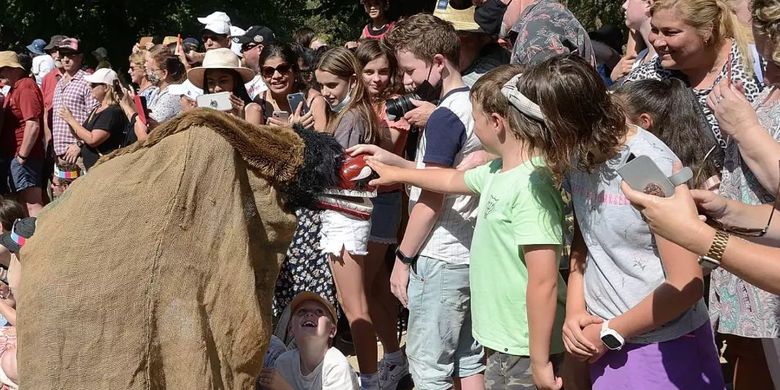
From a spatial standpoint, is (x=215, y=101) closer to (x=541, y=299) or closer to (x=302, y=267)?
(x=302, y=267)

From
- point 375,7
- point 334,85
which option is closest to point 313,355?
point 334,85

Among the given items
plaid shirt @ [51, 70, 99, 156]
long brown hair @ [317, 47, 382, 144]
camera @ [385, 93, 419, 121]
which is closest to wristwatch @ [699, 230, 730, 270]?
camera @ [385, 93, 419, 121]

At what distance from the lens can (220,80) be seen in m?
5.62

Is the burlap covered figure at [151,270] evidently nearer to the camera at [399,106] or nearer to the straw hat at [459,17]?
the camera at [399,106]

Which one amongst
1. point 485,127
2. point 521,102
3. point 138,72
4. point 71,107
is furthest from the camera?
point 138,72

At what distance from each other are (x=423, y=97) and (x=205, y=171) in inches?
84.6

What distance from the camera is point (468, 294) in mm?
3725

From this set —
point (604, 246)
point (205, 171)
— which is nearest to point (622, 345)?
point (604, 246)

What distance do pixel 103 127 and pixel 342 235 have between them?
4.42m

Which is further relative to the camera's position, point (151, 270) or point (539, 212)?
point (539, 212)

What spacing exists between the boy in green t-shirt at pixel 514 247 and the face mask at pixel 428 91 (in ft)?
2.71

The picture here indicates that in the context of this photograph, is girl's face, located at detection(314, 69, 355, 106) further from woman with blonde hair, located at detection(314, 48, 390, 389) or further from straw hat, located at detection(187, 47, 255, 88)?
straw hat, located at detection(187, 47, 255, 88)

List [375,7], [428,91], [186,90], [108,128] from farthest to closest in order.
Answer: [375,7], [108,128], [186,90], [428,91]

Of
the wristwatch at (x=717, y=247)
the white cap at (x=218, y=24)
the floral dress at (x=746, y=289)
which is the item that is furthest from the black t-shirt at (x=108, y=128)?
the wristwatch at (x=717, y=247)
